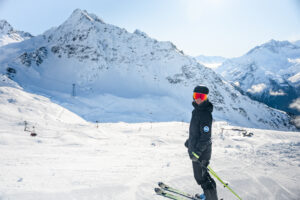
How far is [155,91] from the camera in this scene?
78.6 m

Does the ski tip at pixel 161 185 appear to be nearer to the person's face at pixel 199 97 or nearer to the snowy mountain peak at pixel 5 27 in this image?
the person's face at pixel 199 97

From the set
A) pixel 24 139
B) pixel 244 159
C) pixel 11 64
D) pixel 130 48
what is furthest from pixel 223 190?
pixel 130 48

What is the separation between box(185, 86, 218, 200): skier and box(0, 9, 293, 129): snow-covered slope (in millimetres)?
41325

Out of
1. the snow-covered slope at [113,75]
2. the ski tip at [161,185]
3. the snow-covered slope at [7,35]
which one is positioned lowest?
the ski tip at [161,185]

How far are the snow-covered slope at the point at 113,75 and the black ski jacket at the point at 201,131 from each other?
1627 inches

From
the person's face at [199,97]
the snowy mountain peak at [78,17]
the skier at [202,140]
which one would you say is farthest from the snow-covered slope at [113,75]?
the person's face at [199,97]

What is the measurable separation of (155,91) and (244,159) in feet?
233

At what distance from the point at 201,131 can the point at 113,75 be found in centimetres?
7612

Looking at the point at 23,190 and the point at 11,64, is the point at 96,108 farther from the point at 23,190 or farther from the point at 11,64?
the point at 23,190

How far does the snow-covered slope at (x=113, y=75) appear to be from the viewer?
58.7 meters

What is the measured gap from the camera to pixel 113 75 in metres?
77.8

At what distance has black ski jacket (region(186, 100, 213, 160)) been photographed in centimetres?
438

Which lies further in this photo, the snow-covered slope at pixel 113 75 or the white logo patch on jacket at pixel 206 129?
the snow-covered slope at pixel 113 75

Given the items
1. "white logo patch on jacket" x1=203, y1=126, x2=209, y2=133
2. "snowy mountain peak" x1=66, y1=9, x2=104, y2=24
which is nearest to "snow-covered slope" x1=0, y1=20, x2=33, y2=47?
"snowy mountain peak" x1=66, y1=9, x2=104, y2=24
